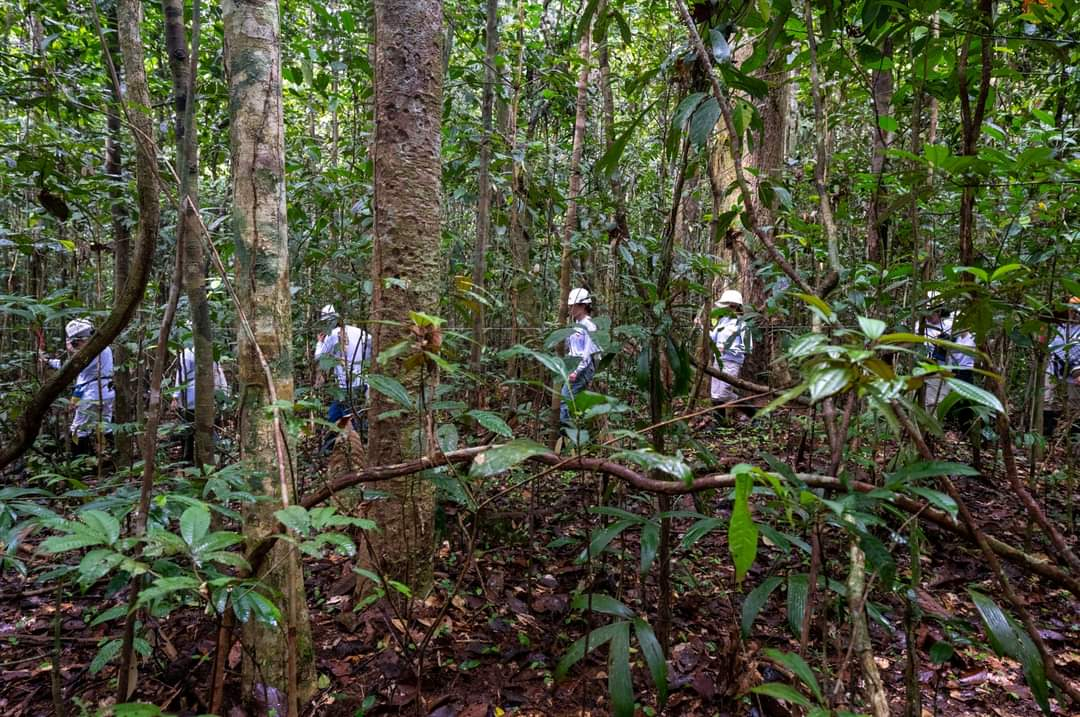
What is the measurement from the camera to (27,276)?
6070 millimetres

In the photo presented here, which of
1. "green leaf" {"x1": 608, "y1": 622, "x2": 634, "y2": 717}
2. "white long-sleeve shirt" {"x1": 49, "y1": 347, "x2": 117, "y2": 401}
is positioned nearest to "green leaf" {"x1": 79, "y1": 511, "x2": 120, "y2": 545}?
"green leaf" {"x1": 608, "y1": 622, "x2": 634, "y2": 717}

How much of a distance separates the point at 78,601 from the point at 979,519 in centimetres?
494

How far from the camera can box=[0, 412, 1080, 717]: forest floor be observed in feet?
6.73

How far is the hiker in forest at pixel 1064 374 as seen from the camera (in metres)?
2.94

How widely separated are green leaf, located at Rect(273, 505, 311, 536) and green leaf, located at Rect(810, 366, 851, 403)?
3.31 feet

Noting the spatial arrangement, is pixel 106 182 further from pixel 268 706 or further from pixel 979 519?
pixel 979 519

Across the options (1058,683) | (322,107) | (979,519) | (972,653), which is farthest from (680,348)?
(322,107)

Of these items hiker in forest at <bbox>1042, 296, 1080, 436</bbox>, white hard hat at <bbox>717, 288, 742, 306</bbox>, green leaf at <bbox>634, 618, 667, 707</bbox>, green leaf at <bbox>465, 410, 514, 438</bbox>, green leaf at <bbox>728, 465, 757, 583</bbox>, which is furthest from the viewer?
white hard hat at <bbox>717, 288, 742, 306</bbox>

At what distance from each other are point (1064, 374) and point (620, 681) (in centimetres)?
313

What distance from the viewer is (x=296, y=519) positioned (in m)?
1.28

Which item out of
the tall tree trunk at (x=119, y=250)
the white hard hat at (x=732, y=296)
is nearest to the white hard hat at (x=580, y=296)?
the white hard hat at (x=732, y=296)

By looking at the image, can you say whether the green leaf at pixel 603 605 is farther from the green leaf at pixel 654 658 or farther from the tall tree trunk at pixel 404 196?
the tall tree trunk at pixel 404 196

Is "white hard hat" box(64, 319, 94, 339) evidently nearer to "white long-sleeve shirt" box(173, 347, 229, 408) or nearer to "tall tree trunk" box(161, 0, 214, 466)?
"white long-sleeve shirt" box(173, 347, 229, 408)

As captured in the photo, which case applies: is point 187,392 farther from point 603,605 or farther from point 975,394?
point 975,394
